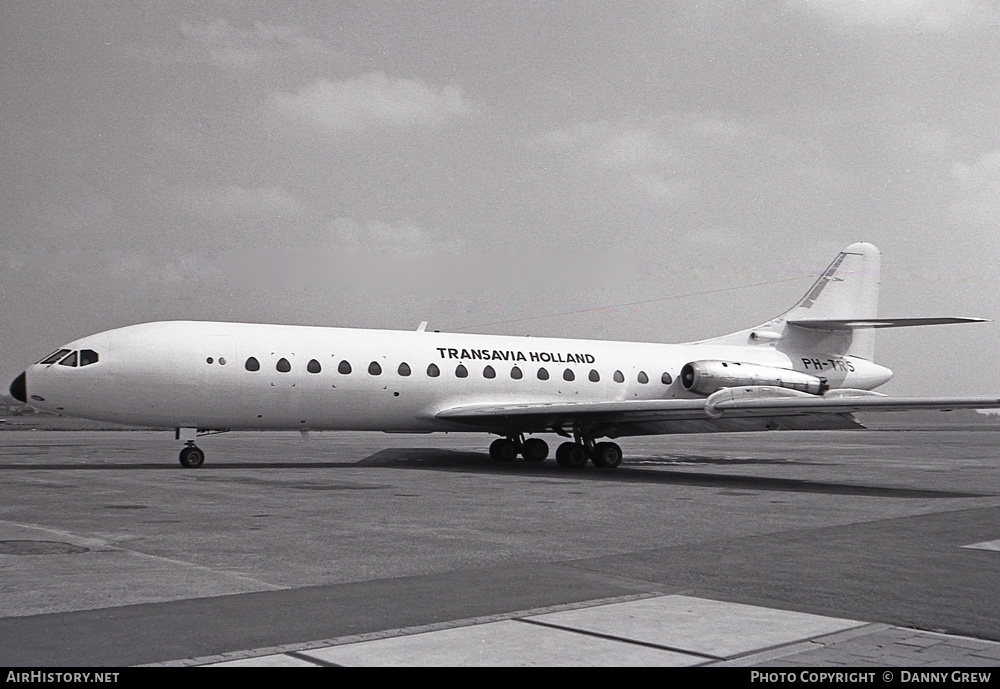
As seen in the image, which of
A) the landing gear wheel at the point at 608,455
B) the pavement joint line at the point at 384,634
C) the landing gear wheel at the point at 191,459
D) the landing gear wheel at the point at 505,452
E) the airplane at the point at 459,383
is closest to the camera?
the pavement joint line at the point at 384,634

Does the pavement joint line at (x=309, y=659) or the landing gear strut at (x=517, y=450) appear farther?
the landing gear strut at (x=517, y=450)

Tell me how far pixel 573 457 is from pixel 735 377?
19.5 feet

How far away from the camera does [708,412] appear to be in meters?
21.0

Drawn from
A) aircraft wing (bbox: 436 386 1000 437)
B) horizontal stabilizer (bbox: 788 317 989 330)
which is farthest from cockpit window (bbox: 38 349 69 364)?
horizontal stabilizer (bbox: 788 317 989 330)

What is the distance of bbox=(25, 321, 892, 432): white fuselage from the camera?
21328 millimetres

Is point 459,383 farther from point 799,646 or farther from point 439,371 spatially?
point 799,646

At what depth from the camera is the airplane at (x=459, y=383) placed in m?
21.2

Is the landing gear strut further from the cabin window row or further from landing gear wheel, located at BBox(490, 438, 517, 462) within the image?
the cabin window row

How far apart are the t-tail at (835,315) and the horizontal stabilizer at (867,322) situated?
1.2 inches

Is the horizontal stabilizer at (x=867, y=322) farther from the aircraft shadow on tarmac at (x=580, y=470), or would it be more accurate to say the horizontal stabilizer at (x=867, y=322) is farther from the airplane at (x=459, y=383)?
the aircraft shadow on tarmac at (x=580, y=470)

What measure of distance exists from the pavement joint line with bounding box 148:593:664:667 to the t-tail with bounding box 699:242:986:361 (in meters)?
23.9

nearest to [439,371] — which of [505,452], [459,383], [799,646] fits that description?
[459,383]

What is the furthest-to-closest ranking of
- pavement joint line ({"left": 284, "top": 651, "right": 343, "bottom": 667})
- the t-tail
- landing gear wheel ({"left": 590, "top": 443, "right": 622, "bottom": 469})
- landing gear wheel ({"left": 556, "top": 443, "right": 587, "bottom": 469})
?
the t-tail, landing gear wheel ({"left": 556, "top": 443, "right": 587, "bottom": 469}), landing gear wheel ({"left": 590, "top": 443, "right": 622, "bottom": 469}), pavement joint line ({"left": 284, "top": 651, "right": 343, "bottom": 667})

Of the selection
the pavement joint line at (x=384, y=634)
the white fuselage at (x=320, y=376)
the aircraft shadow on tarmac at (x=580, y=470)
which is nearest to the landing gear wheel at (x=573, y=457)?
the aircraft shadow on tarmac at (x=580, y=470)
